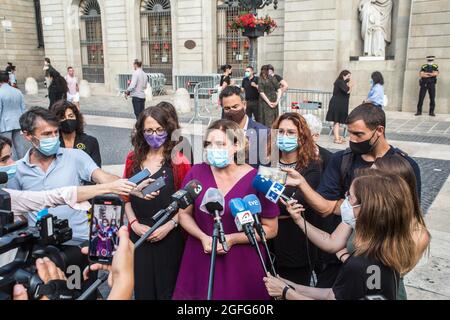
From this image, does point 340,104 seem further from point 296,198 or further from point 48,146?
point 48,146

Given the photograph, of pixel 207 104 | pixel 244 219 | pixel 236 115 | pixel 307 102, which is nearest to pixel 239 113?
pixel 236 115

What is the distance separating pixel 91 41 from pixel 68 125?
79.4ft

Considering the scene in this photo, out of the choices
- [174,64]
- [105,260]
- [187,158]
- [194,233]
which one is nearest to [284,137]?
[187,158]

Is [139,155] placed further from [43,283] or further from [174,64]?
[174,64]

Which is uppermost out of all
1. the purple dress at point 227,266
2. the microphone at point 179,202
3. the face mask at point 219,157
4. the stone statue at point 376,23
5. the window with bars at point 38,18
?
→ the window with bars at point 38,18

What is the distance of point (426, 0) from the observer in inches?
583

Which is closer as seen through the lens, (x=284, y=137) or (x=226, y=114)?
(x=284, y=137)

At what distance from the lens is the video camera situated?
6.37 ft

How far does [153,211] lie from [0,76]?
20.6 feet

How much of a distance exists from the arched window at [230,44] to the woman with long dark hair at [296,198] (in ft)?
63.2

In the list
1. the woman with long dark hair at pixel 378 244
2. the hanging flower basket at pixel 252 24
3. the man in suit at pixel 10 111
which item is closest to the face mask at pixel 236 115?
the woman with long dark hair at pixel 378 244

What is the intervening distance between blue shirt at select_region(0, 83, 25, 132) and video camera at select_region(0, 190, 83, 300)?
635 centimetres

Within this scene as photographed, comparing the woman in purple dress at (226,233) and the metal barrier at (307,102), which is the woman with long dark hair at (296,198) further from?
the metal barrier at (307,102)

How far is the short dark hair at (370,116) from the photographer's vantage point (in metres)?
3.15
